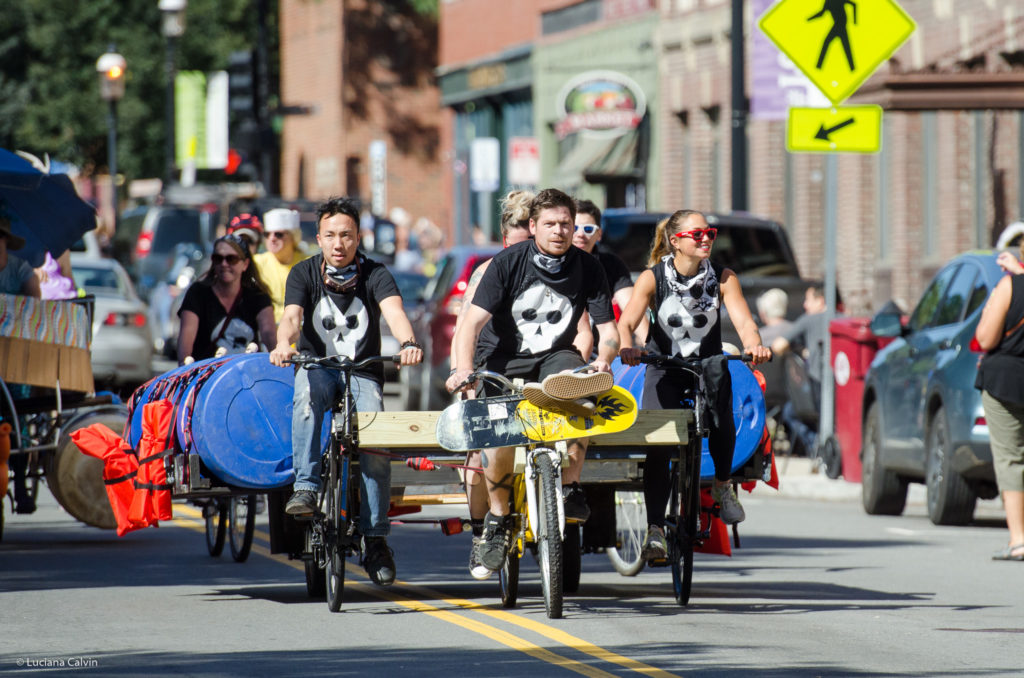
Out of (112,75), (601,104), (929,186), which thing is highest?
(112,75)

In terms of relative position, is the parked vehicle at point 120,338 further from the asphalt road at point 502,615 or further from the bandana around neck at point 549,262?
the bandana around neck at point 549,262

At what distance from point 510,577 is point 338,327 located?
144cm

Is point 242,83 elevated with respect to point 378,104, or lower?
lower

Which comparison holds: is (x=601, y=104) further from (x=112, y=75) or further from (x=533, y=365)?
(x=533, y=365)

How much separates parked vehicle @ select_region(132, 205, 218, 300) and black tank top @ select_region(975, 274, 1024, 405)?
26.2 meters

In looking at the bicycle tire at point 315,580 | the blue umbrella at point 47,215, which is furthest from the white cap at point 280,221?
the bicycle tire at point 315,580

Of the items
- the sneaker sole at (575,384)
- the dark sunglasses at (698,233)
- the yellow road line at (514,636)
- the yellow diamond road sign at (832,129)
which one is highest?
the yellow diamond road sign at (832,129)

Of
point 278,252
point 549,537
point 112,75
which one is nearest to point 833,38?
point 278,252

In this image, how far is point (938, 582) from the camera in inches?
473

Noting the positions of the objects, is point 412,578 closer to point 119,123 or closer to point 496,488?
point 496,488

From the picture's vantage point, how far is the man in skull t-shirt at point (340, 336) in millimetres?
10523

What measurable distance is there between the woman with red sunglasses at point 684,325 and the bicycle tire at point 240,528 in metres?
2.70

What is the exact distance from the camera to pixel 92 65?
66062mm

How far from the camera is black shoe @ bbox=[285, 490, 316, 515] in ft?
33.8
